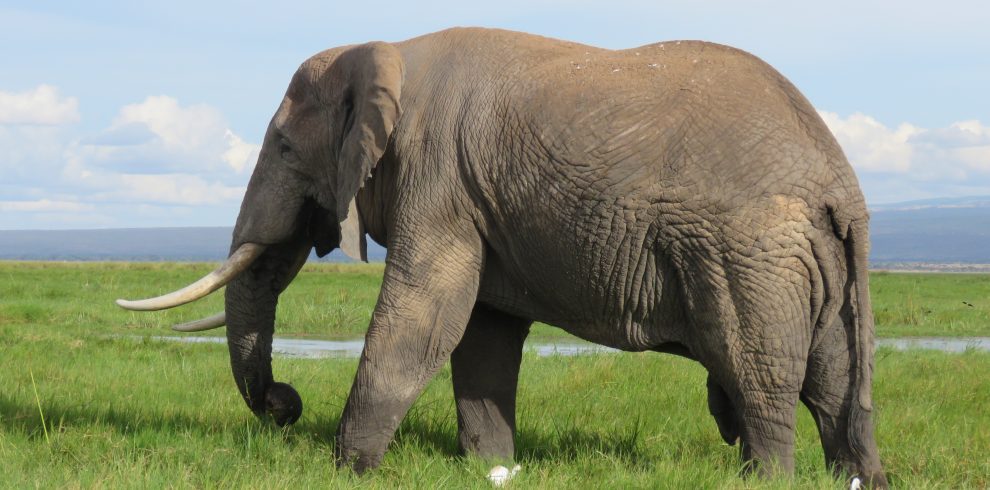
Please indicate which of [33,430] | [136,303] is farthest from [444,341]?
[33,430]

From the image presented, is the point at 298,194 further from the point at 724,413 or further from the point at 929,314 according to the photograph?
the point at 929,314

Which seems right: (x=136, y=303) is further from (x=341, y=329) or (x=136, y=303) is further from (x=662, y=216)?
(x=341, y=329)

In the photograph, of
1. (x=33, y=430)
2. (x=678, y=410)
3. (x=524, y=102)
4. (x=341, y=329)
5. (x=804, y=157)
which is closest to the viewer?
(x=804, y=157)

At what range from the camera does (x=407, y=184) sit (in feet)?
19.2

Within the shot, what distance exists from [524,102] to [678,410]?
3.21 meters

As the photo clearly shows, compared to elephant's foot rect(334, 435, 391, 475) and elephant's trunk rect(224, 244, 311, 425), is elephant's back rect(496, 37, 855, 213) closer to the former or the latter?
elephant's foot rect(334, 435, 391, 475)

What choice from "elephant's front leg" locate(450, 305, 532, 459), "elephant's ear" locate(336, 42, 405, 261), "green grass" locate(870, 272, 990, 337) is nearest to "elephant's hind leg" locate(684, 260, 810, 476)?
"elephant's front leg" locate(450, 305, 532, 459)

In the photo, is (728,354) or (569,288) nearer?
(728,354)

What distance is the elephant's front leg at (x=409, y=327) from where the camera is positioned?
5.79 m

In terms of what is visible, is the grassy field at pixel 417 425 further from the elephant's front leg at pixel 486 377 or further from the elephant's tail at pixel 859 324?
the elephant's tail at pixel 859 324

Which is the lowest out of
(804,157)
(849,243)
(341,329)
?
(341,329)

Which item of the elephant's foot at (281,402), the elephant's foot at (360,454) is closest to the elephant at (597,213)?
the elephant's foot at (360,454)

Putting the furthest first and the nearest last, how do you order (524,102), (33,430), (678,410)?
(678,410) → (33,430) → (524,102)

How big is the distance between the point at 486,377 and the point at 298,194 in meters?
1.44
